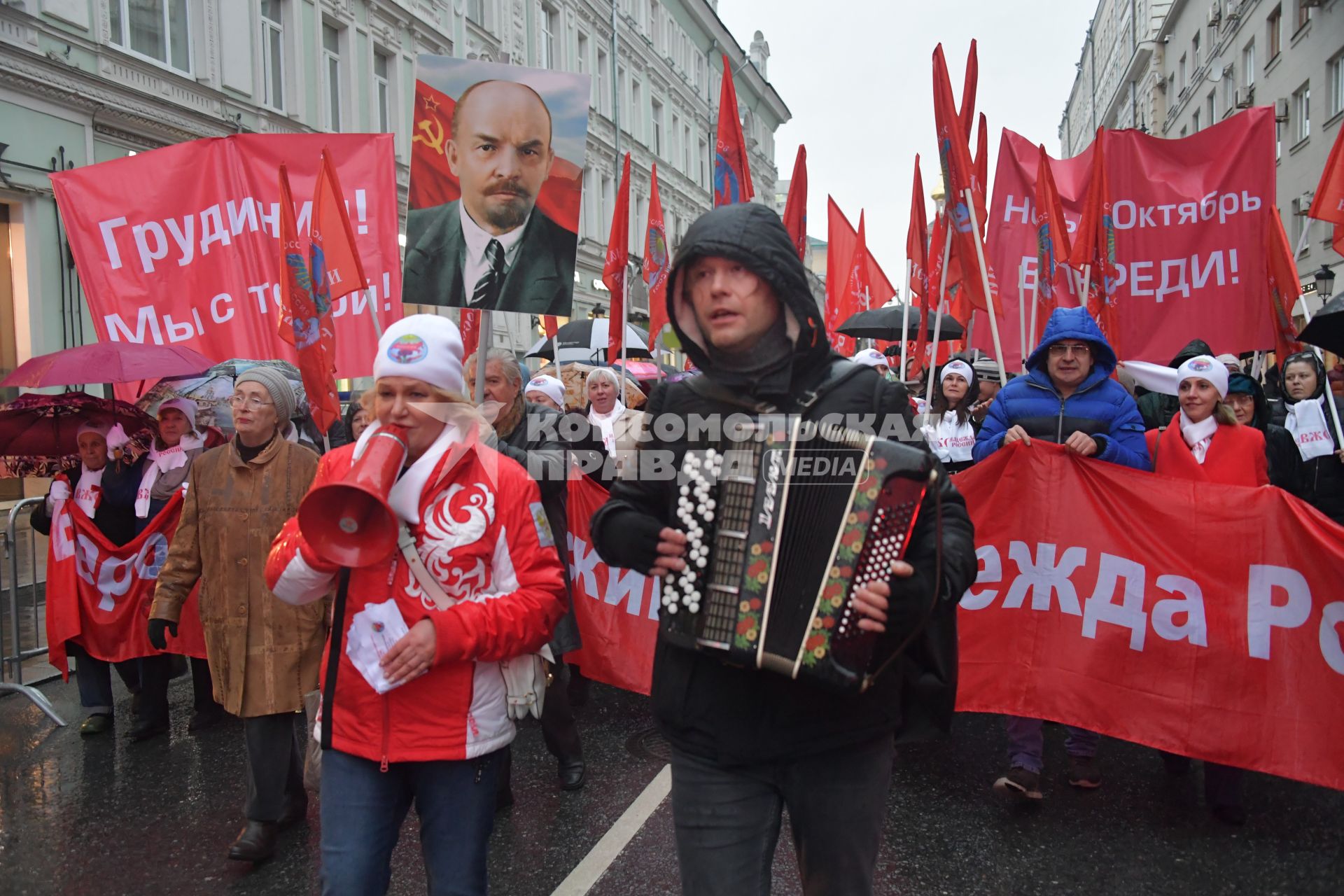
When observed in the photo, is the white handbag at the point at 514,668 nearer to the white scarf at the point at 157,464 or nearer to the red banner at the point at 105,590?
the red banner at the point at 105,590

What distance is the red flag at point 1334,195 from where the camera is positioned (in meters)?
6.18

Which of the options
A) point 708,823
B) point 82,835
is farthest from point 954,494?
point 82,835

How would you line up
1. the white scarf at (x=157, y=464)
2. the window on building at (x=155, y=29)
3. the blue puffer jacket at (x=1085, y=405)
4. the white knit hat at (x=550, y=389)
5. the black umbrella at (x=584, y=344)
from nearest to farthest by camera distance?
the blue puffer jacket at (x=1085, y=405) → the white scarf at (x=157, y=464) → the white knit hat at (x=550, y=389) → the black umbrella at (x=584, y=344) → the window on building at (x=155, y=29)

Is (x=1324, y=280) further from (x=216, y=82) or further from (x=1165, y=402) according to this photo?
(x=216, y=82)

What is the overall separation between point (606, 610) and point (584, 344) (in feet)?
34.5

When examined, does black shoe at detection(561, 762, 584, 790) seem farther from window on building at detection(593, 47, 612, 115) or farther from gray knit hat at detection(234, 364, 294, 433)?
window on building at detection(593, 47, 612, 115)

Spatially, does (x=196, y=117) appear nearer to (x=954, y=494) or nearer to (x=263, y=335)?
(x=263, y=335)

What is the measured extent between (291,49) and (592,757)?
17731mm

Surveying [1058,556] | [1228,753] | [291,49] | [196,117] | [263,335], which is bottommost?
[1228,753]

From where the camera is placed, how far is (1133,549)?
14.8ft

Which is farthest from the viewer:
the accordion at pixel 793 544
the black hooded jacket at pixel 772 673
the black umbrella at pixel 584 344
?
the black umbrella at pixel 584 344

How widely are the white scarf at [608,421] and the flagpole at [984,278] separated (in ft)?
9.79

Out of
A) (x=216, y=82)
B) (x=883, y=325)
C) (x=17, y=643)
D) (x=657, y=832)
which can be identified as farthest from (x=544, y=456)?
(x=216, y=82)

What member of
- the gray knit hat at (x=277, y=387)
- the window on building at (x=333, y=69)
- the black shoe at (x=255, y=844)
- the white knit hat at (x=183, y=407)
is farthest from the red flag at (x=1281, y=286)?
the window on building at (x=333, y=69)
